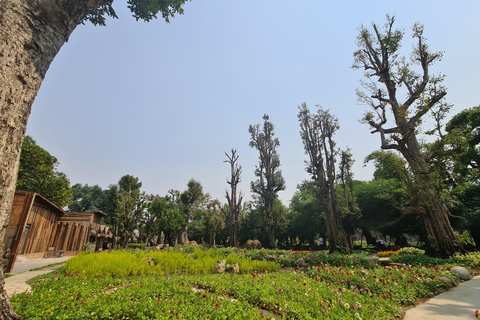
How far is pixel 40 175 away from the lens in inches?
794

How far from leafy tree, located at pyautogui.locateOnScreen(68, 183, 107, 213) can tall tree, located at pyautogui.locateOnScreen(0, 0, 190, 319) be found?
157ft

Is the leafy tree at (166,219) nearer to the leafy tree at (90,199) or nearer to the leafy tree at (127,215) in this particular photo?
the leafy tree at (127,215)

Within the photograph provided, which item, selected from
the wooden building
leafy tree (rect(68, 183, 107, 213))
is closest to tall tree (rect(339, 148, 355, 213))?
the wooden building

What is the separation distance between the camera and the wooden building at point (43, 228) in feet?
23.2

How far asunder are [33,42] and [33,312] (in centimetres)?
370

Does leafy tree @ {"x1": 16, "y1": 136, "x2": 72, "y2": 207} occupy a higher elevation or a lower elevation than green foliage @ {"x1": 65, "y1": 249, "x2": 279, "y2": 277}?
higher

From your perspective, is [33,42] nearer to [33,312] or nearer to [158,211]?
[33,312]

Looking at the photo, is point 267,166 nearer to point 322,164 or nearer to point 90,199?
point 322,164

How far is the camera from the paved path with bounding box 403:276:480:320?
3.63m

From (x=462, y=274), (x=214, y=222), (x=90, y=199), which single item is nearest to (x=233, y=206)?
(x=214, y=222)

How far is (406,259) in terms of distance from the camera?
30.7ft

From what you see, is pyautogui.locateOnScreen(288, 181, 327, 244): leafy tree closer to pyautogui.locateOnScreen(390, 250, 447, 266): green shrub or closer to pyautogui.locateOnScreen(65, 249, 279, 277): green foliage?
pyautogui.locateOnScreen(390, 250, 447, 266): green shrub

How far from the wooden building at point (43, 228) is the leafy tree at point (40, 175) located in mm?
5341

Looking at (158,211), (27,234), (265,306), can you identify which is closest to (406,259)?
(265,306)
